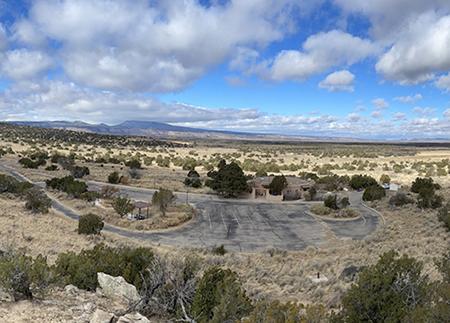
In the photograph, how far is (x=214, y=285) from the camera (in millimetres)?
11555

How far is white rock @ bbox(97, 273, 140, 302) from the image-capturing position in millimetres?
12359

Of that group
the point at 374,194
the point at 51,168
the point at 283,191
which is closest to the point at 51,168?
the point at 51,168

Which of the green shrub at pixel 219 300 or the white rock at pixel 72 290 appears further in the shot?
the white rock at pixel 72 290

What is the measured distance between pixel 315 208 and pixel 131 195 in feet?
66.3

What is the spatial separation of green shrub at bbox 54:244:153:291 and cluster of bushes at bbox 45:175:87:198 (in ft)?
96.1

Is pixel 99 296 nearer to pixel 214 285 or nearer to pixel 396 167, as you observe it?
pixel 214 285

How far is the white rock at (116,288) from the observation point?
12.4m

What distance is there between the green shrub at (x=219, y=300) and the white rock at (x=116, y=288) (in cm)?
213

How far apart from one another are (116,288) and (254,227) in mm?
22703

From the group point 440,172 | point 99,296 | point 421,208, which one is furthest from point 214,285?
point 440,172

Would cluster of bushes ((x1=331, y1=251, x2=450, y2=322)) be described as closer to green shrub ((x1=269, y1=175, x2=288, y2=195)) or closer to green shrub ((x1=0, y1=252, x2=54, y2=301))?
green shrub ((x1=0, y1=252, x2=54, y2=301))

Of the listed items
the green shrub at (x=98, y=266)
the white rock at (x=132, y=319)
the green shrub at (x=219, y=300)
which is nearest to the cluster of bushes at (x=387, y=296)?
the green shrub at (x=219, y=300)

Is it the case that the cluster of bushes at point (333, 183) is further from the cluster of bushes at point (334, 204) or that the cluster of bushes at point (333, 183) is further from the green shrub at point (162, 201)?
the green shrub at point (162, 201)

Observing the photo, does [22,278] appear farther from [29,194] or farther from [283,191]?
[283,191]
